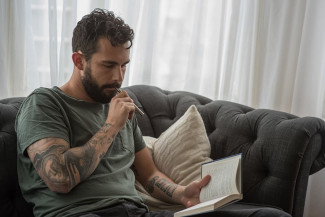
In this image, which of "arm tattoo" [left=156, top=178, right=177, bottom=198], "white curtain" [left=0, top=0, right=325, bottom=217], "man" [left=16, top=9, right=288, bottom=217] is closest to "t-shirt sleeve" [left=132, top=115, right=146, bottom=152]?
"man" [left=16, top=9, right=288, bottom=217]

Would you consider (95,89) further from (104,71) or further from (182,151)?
(182,151)

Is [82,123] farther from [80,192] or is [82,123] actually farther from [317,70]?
[317,70]

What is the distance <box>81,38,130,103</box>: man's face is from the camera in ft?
5.28

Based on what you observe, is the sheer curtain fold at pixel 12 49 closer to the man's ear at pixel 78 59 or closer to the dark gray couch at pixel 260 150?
the dark gray couch at pixel 260 150

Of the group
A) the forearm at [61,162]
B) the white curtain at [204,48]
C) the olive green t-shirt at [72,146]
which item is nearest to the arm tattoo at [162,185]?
the olive green t-shirt at [72,146]

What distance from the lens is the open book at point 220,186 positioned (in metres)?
1.36

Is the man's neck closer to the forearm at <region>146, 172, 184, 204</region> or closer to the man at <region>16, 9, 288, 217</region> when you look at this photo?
the man at <region>16, 9, 288, 217</region>

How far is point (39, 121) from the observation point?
4.76 feet

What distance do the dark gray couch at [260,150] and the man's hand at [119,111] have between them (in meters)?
0.41

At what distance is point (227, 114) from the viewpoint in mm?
1995

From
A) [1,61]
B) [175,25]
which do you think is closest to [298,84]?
[175,25]

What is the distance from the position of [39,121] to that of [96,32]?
0.40 metres

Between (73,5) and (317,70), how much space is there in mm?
1324

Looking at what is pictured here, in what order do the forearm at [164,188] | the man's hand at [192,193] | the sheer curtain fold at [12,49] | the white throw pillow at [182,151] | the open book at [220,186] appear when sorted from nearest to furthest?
1. the open book at [220,186]
2. the man's hand at [192,193]
3. the forearm at [164,188]
4. the white throw pillow at [182,151]
5. the sheer curtain fold at [12,49]
